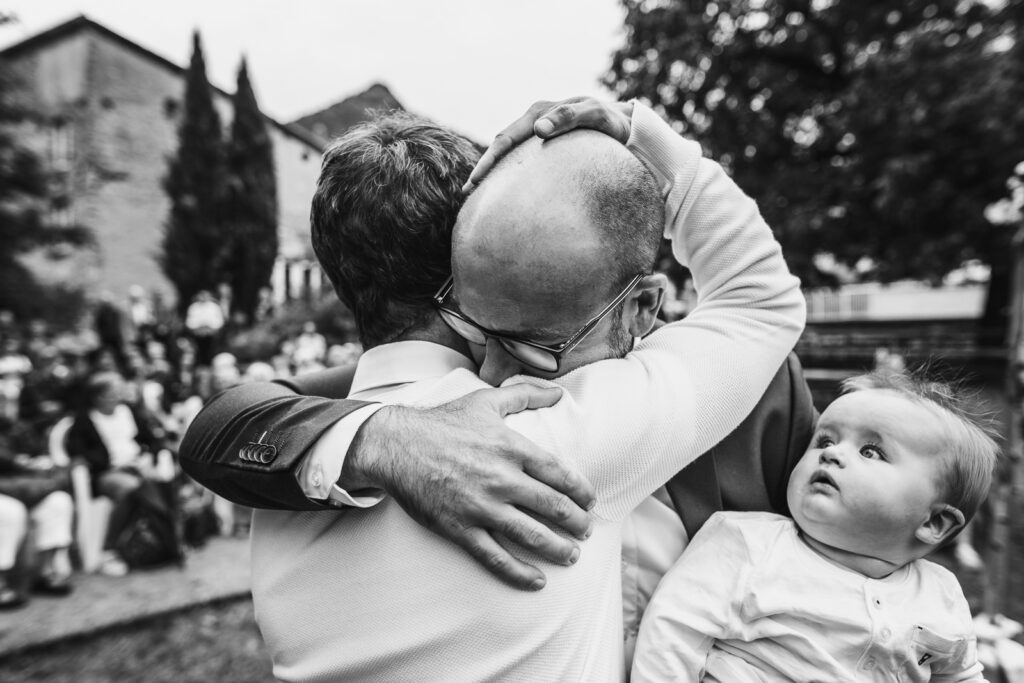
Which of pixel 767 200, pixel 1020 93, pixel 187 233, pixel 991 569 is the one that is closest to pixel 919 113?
pixel 1020 93

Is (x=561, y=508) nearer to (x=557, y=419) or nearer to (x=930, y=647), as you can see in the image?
(x=557, y=419)

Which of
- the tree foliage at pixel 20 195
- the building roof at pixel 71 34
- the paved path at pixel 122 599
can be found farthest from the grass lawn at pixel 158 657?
the building roof at pixel 71 34

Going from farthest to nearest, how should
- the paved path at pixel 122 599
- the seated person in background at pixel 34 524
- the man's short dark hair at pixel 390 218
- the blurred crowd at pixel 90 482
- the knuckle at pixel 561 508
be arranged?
the blurred crowd at pixel 90 482 → the seated person in background at pixel 34 524 → the paved path at pixel 122 599 → the man's short dark hair at pixel 390 218 → the knuckle at pixel 561 508

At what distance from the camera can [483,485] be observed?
102 cm

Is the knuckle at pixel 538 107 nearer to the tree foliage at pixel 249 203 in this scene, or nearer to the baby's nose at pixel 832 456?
the baby's nose at pixel 832 456

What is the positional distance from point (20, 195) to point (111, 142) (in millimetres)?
10630

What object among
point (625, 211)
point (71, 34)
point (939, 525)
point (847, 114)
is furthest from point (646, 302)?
point (71, 34)

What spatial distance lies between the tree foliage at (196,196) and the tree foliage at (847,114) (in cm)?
1924

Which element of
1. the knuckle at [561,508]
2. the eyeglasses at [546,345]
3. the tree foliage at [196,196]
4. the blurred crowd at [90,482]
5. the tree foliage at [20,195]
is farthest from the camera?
the tree foliage at [196,196]

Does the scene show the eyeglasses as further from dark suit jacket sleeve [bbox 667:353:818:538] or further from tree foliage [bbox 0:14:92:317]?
tree foliage [bbox 0:14:92:317]

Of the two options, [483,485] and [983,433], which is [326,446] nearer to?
[483,485]

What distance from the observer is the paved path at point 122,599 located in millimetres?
5008

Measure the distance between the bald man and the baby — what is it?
185 mm

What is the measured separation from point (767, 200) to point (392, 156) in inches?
490
